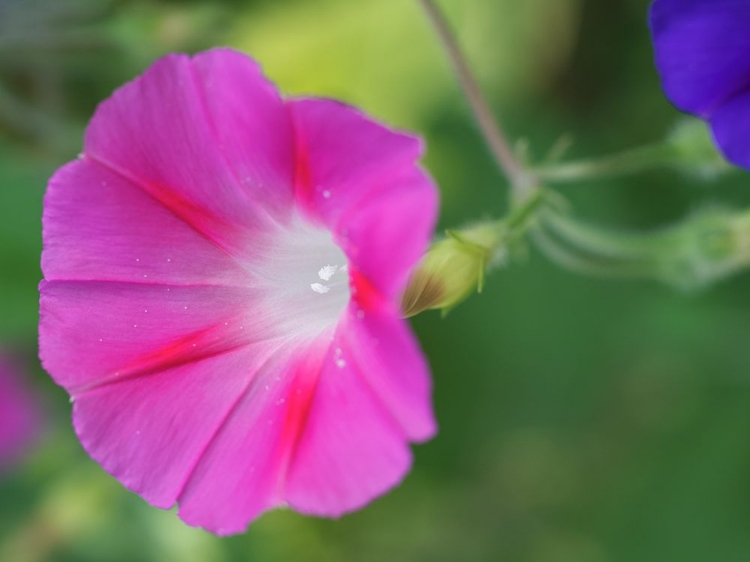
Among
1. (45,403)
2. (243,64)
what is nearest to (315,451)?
(243,64)

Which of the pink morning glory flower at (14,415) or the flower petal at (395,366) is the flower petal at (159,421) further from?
the pink morning glory flower at (14,415)

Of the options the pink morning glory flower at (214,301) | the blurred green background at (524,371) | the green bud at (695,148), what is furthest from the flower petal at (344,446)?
the blurred green background at (524,371)

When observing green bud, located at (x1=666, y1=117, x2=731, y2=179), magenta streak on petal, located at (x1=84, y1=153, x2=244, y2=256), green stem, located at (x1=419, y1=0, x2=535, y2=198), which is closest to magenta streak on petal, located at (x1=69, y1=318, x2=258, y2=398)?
magenta streak on petal, located at (x1=84, y1=153, x2=244, y2=256)

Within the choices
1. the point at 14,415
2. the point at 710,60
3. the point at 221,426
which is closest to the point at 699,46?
the point at 710,60

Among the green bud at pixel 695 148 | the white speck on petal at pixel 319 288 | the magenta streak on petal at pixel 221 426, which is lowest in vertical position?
the green bud at pixel 695 148

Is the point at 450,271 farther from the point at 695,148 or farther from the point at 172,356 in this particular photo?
the point at 695,148
